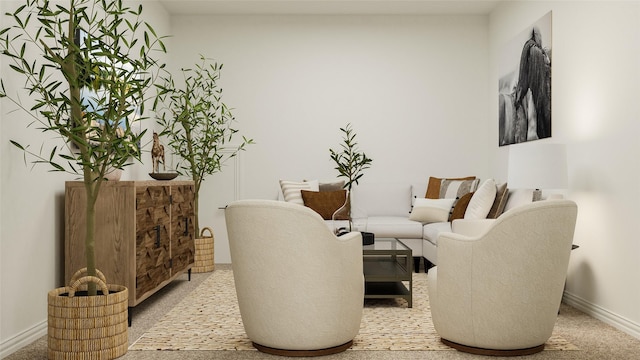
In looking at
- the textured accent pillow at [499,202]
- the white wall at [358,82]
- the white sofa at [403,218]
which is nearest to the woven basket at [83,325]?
the white sofa at [403,218]

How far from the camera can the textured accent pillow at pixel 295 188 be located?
621cm

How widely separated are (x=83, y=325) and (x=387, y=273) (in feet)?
7.05

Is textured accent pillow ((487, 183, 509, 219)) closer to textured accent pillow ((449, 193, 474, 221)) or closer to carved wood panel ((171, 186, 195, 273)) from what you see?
textured accent pillow ((449, 193, 474, 221))

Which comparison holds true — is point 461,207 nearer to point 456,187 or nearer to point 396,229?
point 456,187

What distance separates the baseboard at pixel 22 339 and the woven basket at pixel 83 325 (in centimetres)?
37

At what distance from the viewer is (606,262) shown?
12.5 ft

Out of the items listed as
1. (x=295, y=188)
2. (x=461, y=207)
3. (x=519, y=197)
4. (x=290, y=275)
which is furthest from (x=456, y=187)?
(x=290, y=275)

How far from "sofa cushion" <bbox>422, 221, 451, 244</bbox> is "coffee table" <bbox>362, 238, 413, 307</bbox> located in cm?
67

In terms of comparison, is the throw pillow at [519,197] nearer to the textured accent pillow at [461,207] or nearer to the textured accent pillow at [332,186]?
the textured accent pillow at [461,207]

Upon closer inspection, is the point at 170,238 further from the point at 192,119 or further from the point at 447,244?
the point at 447,244

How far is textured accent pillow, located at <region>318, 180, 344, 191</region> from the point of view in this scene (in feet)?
20.8

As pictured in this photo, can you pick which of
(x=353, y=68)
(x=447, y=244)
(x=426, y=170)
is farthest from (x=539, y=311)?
(x=353, y=68)

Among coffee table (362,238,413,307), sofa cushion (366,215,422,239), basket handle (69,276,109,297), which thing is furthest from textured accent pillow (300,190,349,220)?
basket handle (69,276,109,297)

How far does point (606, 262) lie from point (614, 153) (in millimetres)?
747
